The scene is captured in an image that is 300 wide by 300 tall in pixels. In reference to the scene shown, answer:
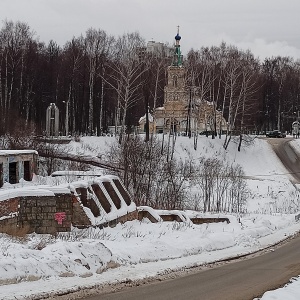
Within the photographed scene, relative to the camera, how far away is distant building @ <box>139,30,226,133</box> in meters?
57.0

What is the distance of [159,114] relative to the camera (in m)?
63.7

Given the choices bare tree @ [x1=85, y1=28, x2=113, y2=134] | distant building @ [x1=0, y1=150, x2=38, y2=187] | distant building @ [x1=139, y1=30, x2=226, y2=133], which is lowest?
distant building @ [x1=0, y1=150, x2=38, y2=187]

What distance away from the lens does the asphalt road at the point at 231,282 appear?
420 inches

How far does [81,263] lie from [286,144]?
49641 millimetres

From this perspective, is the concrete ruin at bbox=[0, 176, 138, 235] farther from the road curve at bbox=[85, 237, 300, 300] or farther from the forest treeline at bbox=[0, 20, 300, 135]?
the forest treeline at bbox=[0, 20, 300, 135]

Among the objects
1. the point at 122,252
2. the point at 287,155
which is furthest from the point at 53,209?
the point at 287,155

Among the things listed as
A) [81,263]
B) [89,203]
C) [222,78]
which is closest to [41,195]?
[89,203]

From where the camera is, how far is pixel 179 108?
61781 mm

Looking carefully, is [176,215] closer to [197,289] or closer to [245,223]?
[245,223]

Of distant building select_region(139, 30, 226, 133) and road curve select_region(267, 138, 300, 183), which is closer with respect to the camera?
road curve select_region(267, 138, 300, 183)

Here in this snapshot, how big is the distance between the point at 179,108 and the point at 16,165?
116 ft

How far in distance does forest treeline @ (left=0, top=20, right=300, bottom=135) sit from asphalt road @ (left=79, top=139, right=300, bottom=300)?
3186 centimetres

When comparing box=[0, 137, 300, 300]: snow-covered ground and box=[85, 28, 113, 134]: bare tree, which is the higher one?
box=[85, 28, 113, 134]: bare tree

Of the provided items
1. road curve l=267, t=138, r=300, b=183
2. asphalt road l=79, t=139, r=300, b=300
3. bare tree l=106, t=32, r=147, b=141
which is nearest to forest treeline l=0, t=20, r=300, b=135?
bare tree l=106, t=32, r=147, b=141
